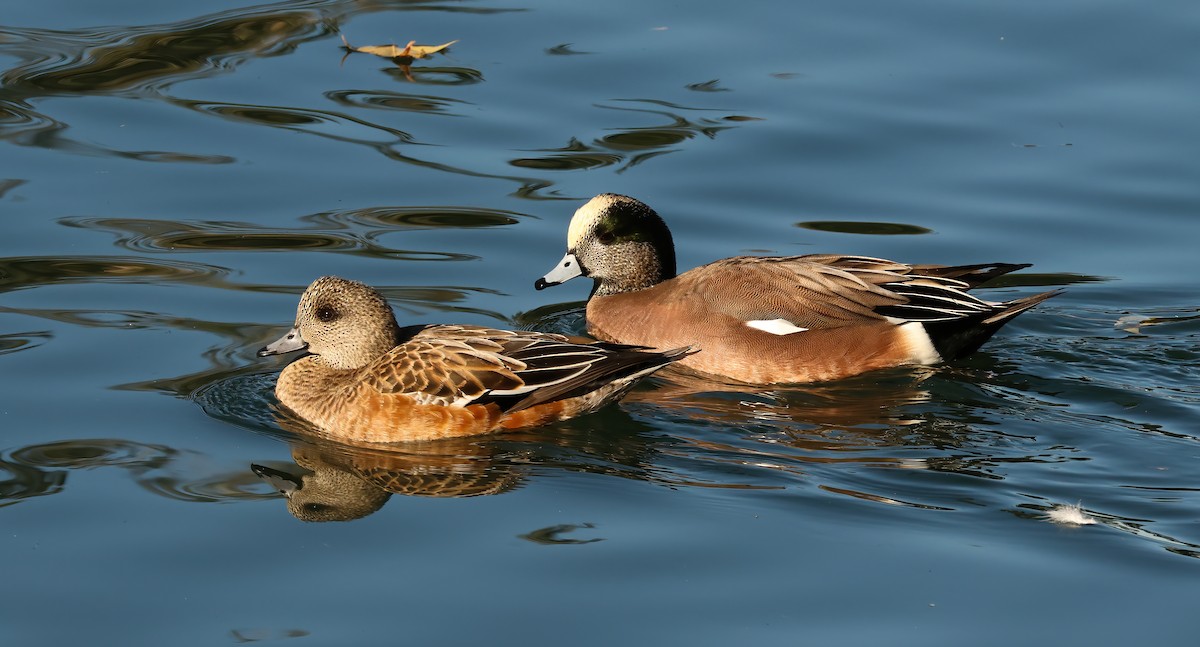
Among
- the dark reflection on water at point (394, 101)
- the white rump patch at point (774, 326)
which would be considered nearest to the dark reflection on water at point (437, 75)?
the dark reflection on water at point (394, 101)

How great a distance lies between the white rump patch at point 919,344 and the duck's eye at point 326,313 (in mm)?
2876

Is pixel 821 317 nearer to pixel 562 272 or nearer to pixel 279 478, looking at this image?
pixel 562 272

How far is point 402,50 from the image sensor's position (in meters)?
11.9

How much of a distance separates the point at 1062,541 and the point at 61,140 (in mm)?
6981

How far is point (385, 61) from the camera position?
468 inches

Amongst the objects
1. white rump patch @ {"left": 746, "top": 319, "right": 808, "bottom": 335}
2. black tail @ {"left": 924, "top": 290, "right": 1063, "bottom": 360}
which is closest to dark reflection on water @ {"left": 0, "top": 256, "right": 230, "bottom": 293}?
white rump patch @ {"left": 746, "top": 319, "right": 808, "bottom": 335}

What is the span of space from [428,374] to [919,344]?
2652mm

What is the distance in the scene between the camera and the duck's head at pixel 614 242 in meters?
9.03

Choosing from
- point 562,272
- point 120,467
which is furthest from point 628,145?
point 120,467

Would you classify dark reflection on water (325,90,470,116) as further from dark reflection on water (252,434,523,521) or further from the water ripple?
dark reflection on water (252,434,523,521)

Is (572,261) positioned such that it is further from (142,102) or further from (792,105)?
(142,102)

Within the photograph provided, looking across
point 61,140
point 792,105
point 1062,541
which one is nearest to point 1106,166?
point 792,105

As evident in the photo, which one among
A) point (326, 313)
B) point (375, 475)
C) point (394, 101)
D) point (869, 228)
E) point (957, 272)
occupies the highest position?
point (394, 101)

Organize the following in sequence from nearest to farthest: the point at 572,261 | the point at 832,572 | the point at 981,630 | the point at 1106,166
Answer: the point at 981,630, the point at 832,572, the point at 572,261, the point at 1106,166
